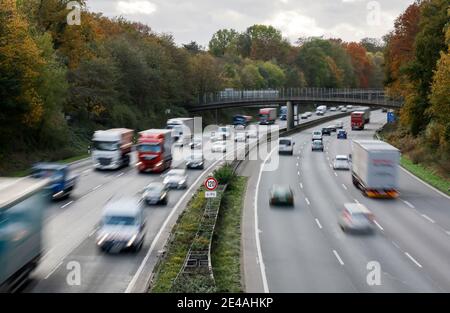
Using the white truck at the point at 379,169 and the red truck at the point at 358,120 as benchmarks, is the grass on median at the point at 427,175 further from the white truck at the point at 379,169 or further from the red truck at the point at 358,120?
the red truck at the point at 358,120

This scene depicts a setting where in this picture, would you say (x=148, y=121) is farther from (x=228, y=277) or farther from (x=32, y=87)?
(x=228, y=277)

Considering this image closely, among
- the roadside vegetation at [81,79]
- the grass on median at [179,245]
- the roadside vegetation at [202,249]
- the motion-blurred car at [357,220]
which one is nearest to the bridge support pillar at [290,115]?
the roadside vegetation at [81,79]

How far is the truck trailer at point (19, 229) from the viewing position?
20.2 m

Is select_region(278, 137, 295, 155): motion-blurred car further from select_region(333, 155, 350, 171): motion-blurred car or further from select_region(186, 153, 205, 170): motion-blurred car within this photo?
select_region(186, 153, 205, 170): motion-blurred car

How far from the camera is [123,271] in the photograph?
26.0m

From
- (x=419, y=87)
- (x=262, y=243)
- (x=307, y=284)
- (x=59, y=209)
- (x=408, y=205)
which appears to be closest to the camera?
(x=307, y=284)

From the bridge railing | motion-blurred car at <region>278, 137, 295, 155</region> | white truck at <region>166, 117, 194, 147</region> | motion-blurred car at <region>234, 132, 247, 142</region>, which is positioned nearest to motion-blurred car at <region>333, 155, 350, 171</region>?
motion-blurred car at <region>278, 137, 295, 155</region>

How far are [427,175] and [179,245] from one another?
3128cm

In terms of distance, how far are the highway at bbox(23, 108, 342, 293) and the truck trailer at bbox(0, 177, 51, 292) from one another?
1563 millimetres

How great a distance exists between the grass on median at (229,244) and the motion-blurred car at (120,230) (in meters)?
3.94

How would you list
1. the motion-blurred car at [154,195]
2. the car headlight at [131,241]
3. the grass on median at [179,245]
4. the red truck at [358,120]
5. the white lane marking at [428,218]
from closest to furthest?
the grass on median at [179,245], the car headlight at [131,241], the white lane marking at [428,218], the motion-blurred car at [154,195], the red truck at [358,120]

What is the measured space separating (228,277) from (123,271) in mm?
4674

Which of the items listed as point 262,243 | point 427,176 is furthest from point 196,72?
point 262,243

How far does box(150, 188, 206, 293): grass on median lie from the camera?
957 inches
